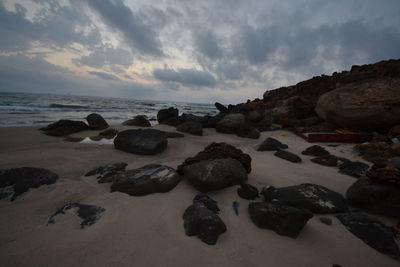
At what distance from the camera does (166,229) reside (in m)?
1.60

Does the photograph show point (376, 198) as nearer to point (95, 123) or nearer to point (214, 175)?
point (214, 175)

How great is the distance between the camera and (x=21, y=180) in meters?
2.34

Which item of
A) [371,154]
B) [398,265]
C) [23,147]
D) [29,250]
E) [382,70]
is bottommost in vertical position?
[23,147]

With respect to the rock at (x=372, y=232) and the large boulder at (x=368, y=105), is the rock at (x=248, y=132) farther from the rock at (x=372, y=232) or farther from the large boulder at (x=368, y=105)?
the rock at (x=372, y=232)

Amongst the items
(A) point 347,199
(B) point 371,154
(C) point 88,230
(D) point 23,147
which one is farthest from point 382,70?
(D) point 23,147

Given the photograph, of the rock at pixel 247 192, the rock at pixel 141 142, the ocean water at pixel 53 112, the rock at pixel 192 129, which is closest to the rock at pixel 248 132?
the rock at pixel 192 129

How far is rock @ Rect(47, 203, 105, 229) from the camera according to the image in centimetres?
168

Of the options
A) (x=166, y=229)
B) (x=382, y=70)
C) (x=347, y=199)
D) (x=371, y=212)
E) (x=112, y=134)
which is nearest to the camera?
(x=166, y=229)

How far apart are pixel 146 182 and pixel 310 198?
7.43 feet

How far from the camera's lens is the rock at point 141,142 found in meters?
4.36

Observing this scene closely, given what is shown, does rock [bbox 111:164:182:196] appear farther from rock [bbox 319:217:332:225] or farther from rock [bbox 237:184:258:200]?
rock [bbox 319:217:332:225]

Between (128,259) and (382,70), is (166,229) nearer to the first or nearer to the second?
(128,259)

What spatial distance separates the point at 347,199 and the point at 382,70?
1209 cm

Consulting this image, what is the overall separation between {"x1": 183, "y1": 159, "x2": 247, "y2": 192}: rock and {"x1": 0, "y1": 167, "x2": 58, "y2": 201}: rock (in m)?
2.30
